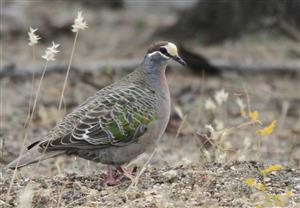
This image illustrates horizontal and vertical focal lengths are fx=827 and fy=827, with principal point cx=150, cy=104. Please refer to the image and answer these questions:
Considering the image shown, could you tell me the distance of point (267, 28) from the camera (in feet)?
43.9

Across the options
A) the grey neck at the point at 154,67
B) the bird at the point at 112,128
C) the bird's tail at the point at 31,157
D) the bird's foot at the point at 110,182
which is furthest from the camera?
the grey neck at the point at 154,67

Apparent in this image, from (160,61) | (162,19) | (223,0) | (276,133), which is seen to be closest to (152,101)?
(160,61)

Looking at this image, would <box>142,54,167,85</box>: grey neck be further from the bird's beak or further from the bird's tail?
the bird's tail

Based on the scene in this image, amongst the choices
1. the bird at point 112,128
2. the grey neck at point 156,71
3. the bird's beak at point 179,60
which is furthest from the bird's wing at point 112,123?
the bird's beak at point 179,60

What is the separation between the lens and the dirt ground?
5.68m

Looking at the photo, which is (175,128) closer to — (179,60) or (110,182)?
(179,60)

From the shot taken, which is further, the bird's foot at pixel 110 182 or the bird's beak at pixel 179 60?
the bird's beak at pixel 179 60

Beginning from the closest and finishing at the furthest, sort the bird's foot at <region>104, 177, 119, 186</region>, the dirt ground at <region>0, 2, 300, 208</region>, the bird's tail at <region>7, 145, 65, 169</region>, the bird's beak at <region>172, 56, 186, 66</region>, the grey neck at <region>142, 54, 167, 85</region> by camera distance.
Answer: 1. the dirt ground at <region>0, 2, 300, 208</region>
2. the bird's tail at <region>7, 145, 65, 169</region>
3. the bird's foot at <region>104, 177, 119, 186</region>
4. the bird's beak at <region>172, 56, 186, 66</region>
5. the grey neck at <region>142, 54, 167, 85</region>

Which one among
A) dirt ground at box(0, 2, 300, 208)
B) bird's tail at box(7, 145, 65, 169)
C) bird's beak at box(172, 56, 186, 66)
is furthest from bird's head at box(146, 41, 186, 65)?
bird's tail at box(7, 145, 65, 169)

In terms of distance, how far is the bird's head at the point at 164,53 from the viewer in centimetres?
654

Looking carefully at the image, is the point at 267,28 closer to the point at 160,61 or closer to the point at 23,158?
the point at 160,61

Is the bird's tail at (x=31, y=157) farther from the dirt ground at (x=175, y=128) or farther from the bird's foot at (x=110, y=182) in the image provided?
the bird's foot at (x=110, y=182)

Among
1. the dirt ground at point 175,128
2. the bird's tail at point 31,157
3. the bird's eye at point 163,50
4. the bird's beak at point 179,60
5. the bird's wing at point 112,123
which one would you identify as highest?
the bird's eye at point 163,50

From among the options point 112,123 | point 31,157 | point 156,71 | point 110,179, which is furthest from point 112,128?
point 156,71
